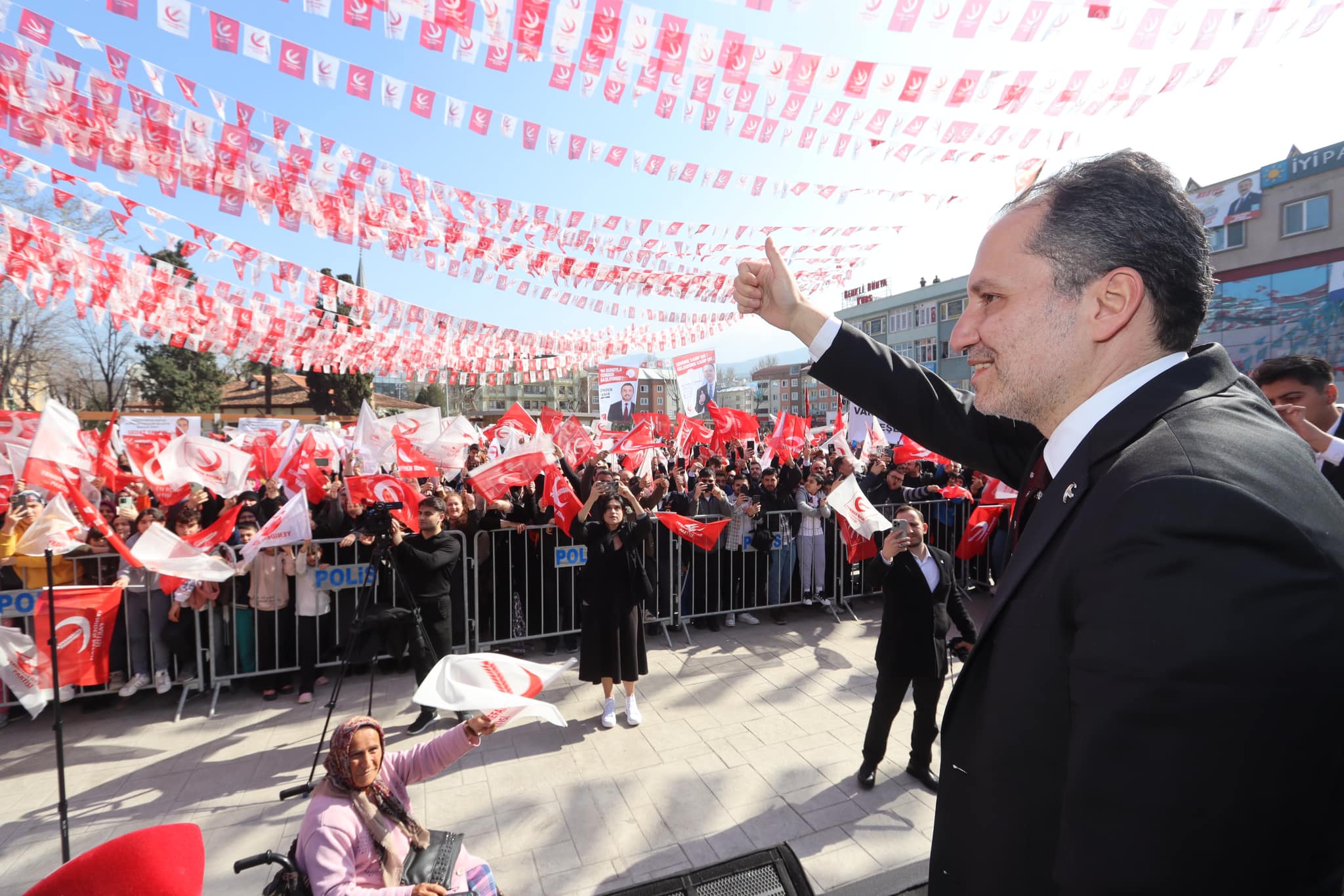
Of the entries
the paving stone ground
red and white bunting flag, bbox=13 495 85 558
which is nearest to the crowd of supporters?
the paving stone ground

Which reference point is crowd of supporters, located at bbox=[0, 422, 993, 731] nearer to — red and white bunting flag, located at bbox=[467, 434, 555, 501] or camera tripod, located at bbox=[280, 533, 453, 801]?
camera tripod, located at bbox=[280, 533, 453, 801]

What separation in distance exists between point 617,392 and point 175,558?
11.3 m

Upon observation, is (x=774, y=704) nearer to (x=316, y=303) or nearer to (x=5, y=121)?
(x=5, y=121)

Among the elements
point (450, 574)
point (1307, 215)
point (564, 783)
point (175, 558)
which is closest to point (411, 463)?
point (450, 574)

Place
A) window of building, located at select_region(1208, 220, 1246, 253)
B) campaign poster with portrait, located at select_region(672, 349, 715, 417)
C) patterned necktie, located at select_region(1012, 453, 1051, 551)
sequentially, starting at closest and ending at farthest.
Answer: patterned necktie, located at select_region(1012, 453, 1051, 551), campaign poster with portrait, located at select_region(672, 349, 715, 417), window of building, located at select_region(1208, 220, 1246, 253)

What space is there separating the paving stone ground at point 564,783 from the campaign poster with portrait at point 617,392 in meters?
9.83

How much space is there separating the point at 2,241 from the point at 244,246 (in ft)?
8.94

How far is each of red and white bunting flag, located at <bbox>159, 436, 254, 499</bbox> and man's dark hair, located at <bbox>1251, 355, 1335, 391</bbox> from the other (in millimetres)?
9564

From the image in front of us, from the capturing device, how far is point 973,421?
1.86 m

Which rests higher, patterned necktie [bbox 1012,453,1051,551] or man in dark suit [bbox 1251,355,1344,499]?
man in dark suit [bbox 1251,355,1344,499]

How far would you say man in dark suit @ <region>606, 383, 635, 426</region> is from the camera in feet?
52.5

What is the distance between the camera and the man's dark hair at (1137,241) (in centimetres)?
111

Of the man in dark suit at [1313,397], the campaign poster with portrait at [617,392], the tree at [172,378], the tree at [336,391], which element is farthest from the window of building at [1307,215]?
the tree at [172,378]

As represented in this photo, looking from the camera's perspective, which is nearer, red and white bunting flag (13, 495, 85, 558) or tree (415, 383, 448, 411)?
red and white bunting flag (13, 495, 85, 558)
